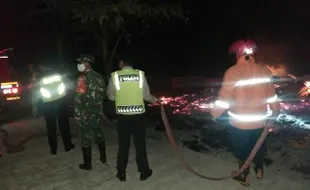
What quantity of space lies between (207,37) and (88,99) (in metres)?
20.6

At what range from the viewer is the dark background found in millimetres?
21406

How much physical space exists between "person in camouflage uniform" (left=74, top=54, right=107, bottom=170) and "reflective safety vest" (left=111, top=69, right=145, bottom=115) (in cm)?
56

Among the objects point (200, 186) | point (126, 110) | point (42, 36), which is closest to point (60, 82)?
point (126, 110)

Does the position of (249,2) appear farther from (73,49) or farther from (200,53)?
(73,49)

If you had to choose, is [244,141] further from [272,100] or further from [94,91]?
[94,91]

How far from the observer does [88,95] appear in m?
6.48

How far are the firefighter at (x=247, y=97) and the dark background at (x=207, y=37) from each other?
13011 millimetres

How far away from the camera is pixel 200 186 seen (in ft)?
19.5

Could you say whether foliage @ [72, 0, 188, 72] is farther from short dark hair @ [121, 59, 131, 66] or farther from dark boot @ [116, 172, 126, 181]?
dark boot @ [116, 172, 126, 181]

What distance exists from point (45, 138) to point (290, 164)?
540cm

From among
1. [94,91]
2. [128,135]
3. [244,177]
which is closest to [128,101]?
[128,135]

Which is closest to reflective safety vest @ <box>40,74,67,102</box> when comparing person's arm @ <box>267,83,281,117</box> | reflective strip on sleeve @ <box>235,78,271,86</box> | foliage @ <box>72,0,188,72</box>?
reflective strip on sleeve @ <box>235,78,271,86</box>

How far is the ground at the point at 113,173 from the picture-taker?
19.8 ft

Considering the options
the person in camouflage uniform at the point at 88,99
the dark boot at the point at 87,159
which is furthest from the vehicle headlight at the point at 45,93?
the dark boot at the point at 87,159
